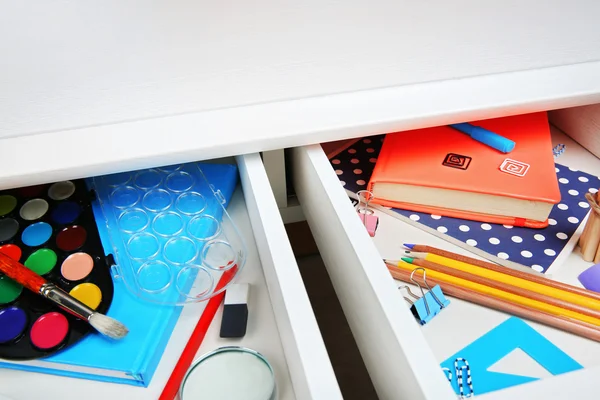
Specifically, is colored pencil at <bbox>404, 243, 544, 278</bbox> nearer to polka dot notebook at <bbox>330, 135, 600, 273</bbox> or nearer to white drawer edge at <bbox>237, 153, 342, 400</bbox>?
polka dot notebook at <bbox>330, 135, 600, 273</bbox>

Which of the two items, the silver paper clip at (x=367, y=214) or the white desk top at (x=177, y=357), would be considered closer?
the white desk top at (x=177, y=357)

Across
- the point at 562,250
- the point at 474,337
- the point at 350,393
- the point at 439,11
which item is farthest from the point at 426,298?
the point at 350,393

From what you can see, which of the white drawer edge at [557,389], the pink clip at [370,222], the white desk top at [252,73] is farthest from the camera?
the pink clip at [370,222]

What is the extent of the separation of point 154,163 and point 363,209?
0.22 m

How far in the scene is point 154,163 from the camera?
18.2 inches

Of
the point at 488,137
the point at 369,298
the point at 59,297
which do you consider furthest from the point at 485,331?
the point at 59,297

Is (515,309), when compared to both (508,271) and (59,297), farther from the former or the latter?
(59,297)

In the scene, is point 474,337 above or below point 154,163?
below

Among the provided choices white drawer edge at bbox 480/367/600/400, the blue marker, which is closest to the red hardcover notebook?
the blue marker

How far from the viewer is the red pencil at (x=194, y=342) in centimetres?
40

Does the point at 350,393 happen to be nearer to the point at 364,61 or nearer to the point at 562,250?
the point at 562,250

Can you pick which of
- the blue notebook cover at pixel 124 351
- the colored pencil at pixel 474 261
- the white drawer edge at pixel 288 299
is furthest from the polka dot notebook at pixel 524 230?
the blue notebook cover at pixel 124 351

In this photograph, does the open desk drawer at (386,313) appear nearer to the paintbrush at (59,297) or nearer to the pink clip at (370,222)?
the pink clip at (370,222)

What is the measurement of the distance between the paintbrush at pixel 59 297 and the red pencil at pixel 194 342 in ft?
0.17
